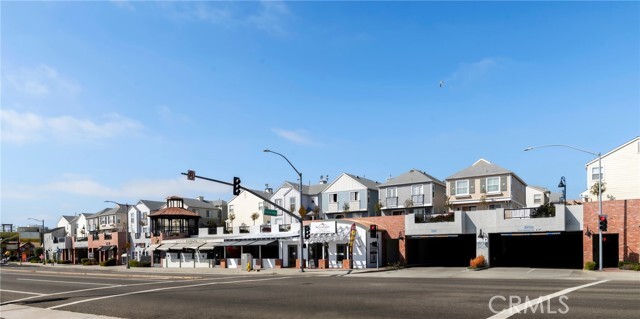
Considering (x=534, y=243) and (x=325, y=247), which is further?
(x=534, y=243)

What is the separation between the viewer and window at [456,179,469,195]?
5788 cm

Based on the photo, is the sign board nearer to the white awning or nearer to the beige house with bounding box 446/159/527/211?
the beige house with bounding box 446/159/527/211

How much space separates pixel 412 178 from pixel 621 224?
27.5m

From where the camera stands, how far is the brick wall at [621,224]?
116ft

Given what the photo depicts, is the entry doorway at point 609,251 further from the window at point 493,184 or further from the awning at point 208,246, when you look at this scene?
the awning at point 208,246

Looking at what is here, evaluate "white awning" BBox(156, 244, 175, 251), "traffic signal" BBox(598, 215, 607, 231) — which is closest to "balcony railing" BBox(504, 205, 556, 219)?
"traffic signal" BBox(598, 215, 607, 231)

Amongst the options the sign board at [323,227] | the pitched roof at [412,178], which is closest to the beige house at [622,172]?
the pitched roof at [412,178]

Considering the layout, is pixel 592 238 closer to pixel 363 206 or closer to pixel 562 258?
pixel 562 258

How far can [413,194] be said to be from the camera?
198 feet

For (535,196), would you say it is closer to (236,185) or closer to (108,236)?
(236,185)

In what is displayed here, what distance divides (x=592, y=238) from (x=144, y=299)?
32.2m

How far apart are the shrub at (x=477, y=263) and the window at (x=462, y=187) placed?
19.0 metres

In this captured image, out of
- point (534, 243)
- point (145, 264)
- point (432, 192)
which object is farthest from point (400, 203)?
point (145, 264)

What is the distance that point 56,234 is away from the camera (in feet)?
361
